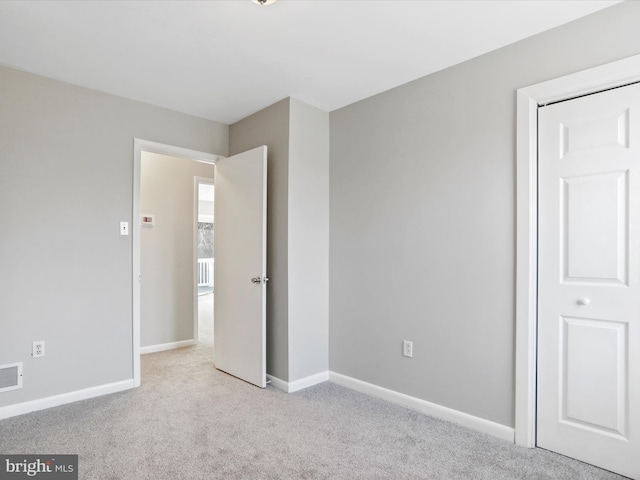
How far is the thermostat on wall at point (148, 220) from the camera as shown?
4326 millimetres

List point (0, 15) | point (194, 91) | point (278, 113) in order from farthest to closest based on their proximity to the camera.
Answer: point (278, 113)
point (194, 91)
point (0, 15)

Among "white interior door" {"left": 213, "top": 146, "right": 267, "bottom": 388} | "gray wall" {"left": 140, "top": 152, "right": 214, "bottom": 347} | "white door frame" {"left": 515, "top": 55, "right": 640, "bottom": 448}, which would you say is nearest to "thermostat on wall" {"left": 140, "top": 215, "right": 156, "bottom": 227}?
"gray wall" {"left": 140, "top": 152, "right": 214, "bottom": 347}

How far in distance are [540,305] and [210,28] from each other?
250 cm

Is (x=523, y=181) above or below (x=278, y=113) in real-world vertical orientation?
below

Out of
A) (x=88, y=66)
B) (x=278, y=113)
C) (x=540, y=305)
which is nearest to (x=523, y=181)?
(x=540, y=305)

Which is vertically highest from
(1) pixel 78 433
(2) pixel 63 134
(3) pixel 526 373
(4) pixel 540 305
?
(2) pixel 63 134

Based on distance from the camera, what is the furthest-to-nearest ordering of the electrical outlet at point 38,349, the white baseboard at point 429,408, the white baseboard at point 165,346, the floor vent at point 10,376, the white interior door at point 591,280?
the white baseboard at point 165,346, the electrical outlet at point 38,349, the floor vent at point 10,376, the white baseboard at point 429,408, the white interior door at point 591,280

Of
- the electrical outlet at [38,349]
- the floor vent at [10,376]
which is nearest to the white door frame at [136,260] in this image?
the electrical outlet at [38,349]

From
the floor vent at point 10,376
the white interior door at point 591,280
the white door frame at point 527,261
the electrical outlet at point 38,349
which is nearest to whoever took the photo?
the white interior door at point 591,280

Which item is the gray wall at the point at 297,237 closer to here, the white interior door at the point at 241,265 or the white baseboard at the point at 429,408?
the white interior door at the point at 241,265

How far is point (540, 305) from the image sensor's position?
2244 millimetres

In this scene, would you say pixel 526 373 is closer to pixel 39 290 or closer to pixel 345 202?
pixel 345 202

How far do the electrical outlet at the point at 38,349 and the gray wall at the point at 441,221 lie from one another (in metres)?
2.23

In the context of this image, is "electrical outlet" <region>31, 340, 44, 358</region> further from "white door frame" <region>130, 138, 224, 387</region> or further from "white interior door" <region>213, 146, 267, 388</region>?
"white interior door" <region>213, 146, 267, 388</region>
